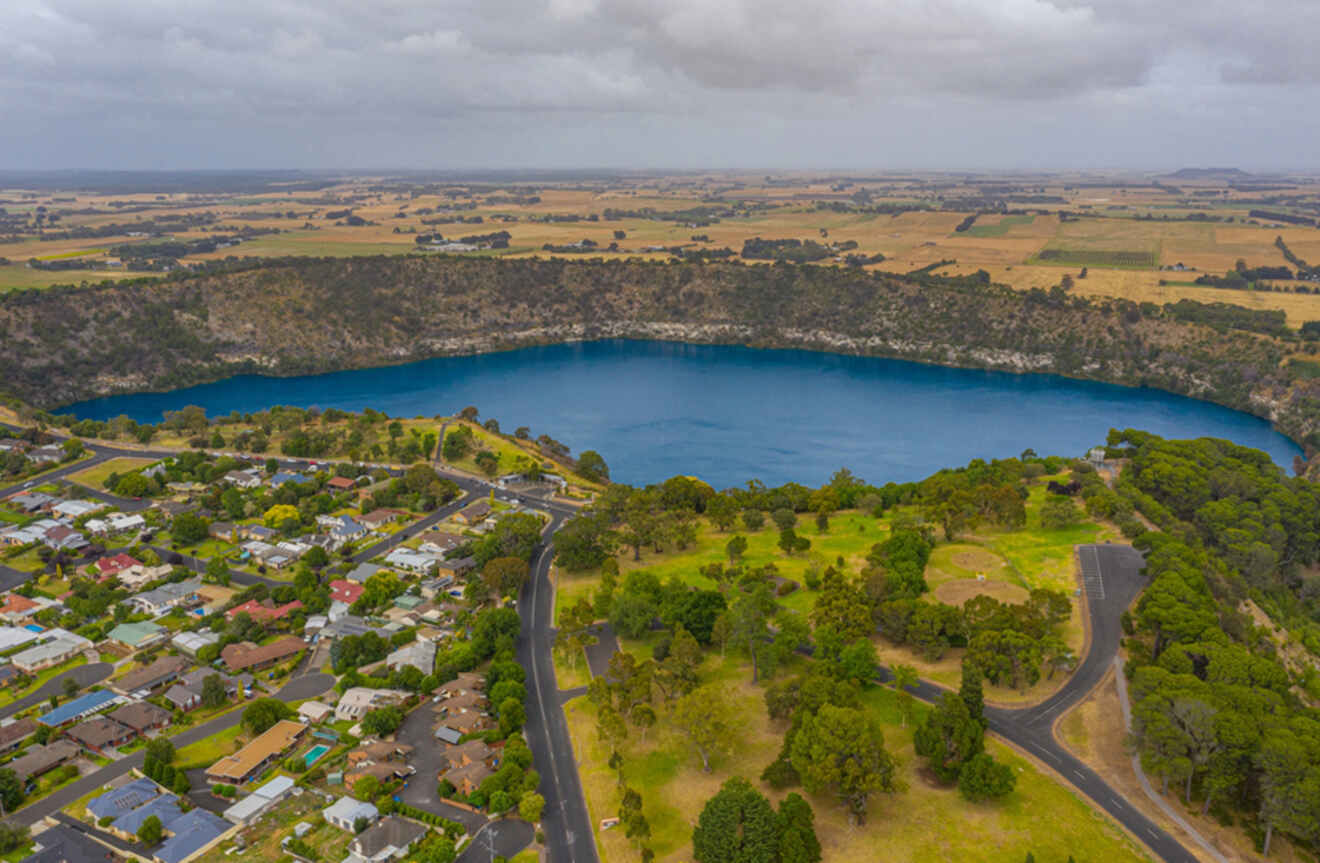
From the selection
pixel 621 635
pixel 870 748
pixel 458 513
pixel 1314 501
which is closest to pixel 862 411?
pixel 1314 501

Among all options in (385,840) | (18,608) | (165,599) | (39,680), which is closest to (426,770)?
(385,840)

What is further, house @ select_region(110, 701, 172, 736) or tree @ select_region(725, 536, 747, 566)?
tree @ select_region(725, 536, 747, 566)

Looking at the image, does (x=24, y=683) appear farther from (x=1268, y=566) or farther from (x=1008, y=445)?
(x=1008, y=445)

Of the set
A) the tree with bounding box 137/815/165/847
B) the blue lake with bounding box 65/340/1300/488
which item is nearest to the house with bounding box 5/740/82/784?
the tree with bounding box 137/815/165/847

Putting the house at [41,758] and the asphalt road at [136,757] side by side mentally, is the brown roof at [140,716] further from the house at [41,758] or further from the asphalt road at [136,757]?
the house at [41,758]

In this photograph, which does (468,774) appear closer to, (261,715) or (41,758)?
(261,715)

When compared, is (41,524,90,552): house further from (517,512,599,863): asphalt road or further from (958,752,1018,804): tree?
(958,752,1018,804): tree
